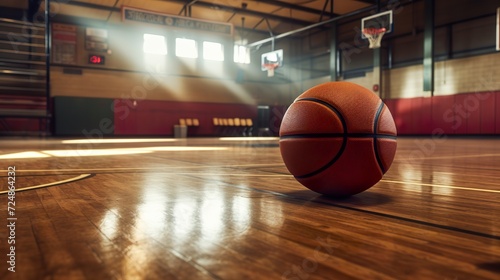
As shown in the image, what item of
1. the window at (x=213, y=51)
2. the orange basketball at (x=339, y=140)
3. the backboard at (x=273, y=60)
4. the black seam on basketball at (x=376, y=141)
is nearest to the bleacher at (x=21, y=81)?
the window at (x=213, y=51)

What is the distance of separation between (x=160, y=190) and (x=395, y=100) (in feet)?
44.0

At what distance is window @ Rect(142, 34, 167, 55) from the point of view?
14.9 meters

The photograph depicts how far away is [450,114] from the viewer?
40.8 ft

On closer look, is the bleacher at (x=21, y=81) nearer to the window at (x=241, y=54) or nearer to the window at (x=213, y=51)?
the window at (x=213, y=51)

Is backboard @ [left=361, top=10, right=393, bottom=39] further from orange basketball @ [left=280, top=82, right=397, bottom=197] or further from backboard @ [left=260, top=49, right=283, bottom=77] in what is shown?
orange basketball @ [left=280, top=82, right=397, bottom=197]

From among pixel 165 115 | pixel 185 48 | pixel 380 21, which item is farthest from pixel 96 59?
pixel 380 21

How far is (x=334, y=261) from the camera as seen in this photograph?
84cm

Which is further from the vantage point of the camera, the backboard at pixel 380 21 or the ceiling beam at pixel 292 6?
the ceiling beam at pixel 292 6

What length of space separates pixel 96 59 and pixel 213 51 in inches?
176

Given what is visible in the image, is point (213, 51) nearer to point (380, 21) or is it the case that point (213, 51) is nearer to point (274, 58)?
point (274, 58)

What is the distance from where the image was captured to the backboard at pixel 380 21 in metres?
10.2

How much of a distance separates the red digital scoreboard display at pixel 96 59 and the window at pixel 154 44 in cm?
153

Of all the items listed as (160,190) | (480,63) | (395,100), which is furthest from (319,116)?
(395,100)

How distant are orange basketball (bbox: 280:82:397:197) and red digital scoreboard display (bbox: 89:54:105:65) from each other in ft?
44.8
